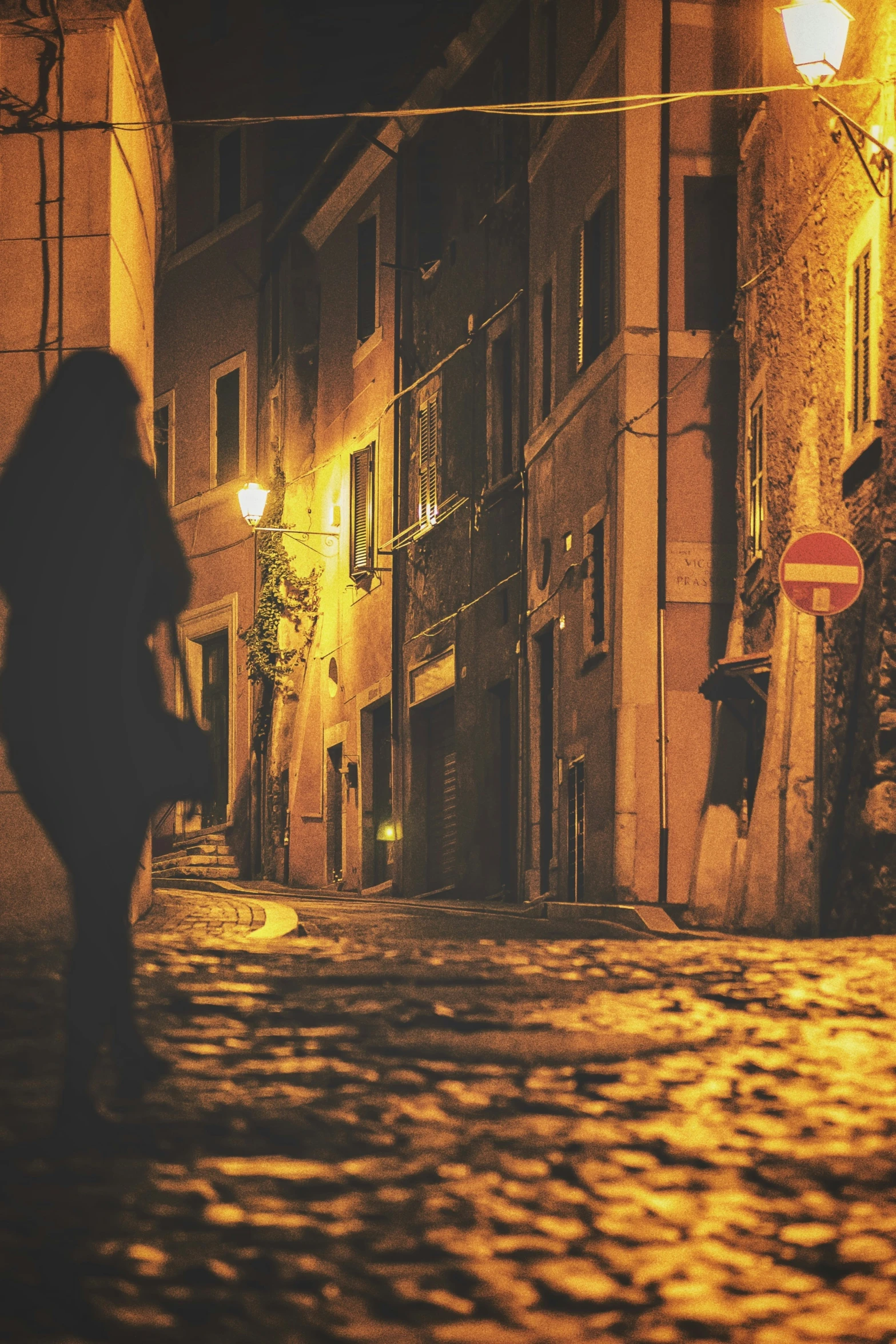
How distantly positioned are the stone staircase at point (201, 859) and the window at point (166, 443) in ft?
19.9

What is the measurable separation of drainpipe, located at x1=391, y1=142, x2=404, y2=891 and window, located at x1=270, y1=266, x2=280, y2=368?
16.0 feet

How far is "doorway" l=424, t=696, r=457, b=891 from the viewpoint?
23.3m

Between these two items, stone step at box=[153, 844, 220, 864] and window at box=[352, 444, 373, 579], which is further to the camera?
stone step at box=[153, 844, 220, 864]

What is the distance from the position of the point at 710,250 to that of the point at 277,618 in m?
12.7

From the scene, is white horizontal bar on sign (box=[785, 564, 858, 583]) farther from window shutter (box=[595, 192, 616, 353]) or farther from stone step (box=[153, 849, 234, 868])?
stone step (box=[153, 849, 234, 868])

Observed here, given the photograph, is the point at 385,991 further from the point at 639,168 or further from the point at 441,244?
the point at 441,244

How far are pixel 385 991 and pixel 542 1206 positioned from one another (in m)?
3.09

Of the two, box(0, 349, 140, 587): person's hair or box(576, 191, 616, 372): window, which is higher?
box(576, 191, 616, 372): window

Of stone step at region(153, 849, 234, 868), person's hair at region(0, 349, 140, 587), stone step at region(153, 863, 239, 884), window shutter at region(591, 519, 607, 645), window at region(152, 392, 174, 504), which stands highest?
window at region(152, 392, 174, 504)

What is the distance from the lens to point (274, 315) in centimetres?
3031

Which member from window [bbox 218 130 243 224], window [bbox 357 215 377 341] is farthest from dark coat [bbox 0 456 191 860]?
window [bbox 218 130 243 224]

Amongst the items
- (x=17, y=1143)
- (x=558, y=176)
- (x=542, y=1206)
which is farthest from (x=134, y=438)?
(x=558, y=176)

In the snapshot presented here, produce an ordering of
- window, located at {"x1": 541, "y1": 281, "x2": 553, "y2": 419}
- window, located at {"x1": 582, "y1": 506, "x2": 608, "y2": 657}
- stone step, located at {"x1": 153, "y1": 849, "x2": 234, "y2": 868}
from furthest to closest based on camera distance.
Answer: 1. stone step, located at {"x1": 153, "y1": 849, "x2": 234, "y2": 868}
2. window, located at {"x1": 541, "y1": 281, "x2": 553, "y2": 419}
3. window, located at {"x1": 582, "y1": 506, "x2": 608, "y2": 657}

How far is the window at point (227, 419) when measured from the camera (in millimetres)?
30906
